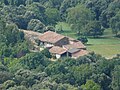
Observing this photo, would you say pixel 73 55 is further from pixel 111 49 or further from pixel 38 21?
pixel 38 21

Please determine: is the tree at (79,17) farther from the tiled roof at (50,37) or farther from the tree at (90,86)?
the tree at (90,86)

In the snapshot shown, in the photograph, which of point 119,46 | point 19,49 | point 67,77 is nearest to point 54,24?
point 119,46

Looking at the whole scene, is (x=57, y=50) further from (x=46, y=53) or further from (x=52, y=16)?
(x=52, y=16)

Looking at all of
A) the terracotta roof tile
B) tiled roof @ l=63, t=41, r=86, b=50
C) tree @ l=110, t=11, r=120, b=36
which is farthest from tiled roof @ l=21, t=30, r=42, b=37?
tree @ l=110, t=11, r=120, b=36

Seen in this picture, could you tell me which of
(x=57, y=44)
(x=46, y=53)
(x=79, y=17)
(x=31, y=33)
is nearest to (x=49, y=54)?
(x=46, y=53)

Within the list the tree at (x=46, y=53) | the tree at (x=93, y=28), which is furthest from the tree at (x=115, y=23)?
the tree at (x=46, y=53)

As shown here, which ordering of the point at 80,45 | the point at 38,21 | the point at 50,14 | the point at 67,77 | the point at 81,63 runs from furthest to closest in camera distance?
1. the point at 50,14
2. the point at 38,21
3. the point at 80,45
4. the point at 81,63
5. the point at 67,77
